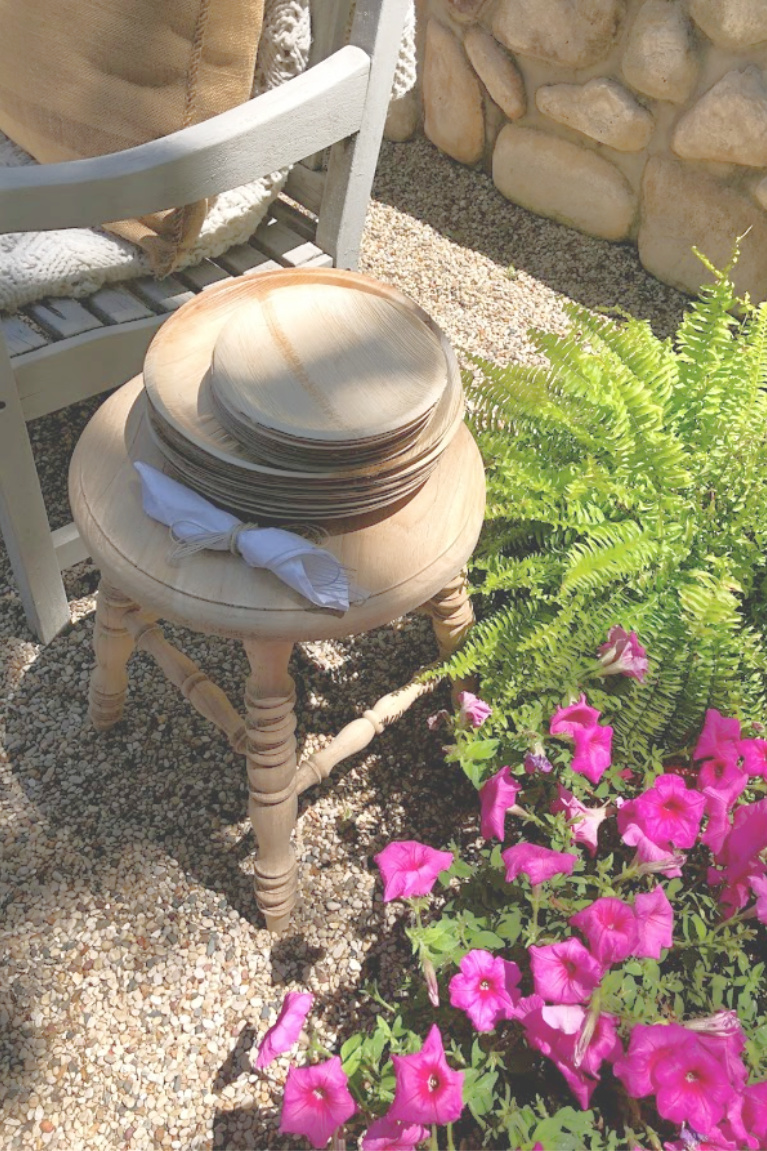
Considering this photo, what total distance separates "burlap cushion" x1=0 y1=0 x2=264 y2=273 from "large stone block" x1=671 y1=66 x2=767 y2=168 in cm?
167

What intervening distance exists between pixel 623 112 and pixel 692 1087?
300 cm

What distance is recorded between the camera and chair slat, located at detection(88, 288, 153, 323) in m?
2.05

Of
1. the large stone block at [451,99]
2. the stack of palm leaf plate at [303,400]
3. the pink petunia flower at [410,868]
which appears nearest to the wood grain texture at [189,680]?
the pink petunia flower at [410,868]

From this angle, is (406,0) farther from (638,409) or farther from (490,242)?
(490,242)

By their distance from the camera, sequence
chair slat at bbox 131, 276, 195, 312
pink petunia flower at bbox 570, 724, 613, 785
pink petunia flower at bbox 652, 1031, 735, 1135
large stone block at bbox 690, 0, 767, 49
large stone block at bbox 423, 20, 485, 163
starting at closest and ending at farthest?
pink petunia flower at bbox 652, 1031, 735, 1135
pink petunia flower at bbox 570, 724, 613, 785
chair slat at bbox 131, 276, 195, 312
large stone block at bbox 690, 0, 767, 49
large stone block at bbox 423, 20, 485, 163

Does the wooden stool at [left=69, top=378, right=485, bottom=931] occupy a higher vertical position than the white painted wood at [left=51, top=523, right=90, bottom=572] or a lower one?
higher

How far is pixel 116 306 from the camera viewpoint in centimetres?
208

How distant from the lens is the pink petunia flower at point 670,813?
1.53 meters

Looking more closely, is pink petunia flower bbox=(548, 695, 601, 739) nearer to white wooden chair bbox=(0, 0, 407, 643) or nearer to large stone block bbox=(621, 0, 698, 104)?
white wooden chair bbox=(0, 0, 407, 643)

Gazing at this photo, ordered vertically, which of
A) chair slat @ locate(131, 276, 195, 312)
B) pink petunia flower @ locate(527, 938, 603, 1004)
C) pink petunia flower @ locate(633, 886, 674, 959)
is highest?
chair slat @ locate(131, 276, 195, 312)

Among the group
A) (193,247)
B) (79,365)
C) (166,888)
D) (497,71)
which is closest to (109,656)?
(166,888)

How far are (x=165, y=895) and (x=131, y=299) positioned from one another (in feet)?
4.01

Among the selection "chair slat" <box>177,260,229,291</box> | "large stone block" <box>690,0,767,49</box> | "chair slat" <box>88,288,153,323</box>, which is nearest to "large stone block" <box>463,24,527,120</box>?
"large stone block" <box>690,0,767,49</box>

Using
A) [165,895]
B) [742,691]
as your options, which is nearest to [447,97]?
[742,691]
